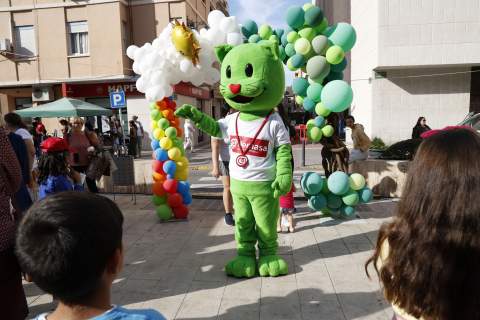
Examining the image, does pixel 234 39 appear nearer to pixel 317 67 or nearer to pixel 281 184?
pixel 317 67

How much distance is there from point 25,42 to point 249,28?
1774cm

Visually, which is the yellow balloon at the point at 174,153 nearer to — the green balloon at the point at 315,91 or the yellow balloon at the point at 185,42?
the yellow balloon at the point at 185,42

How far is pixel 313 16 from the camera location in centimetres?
507

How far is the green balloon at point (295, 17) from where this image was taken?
514 centimetres

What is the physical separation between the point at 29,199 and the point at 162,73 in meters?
2.41

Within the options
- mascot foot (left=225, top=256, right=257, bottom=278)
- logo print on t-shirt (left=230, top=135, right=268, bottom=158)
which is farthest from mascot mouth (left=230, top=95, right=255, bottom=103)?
mascot foot (left=225, top=256, right=257, bottom=278)

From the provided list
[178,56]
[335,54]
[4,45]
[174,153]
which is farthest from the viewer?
[4,45]

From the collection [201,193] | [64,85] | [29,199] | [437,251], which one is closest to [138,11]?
[64,85]

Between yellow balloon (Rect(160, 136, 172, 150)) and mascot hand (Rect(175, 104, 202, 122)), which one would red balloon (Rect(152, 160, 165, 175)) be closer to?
yellow balloon (Rect(160, 136, 172, 150))

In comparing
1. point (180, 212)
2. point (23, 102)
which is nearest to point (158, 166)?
point (180, 212)

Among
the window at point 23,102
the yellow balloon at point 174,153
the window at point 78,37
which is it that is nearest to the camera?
the yellow balloon at point 174,153

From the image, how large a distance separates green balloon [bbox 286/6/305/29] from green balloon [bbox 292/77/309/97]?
0.74 m

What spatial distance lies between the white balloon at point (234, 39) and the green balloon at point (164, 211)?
103 inches

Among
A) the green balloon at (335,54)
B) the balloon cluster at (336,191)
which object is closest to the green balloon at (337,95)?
the green balloon at (335,54)
